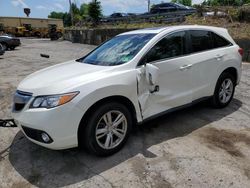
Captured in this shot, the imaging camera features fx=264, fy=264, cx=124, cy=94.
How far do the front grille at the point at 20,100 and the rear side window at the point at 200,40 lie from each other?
2.74 meters

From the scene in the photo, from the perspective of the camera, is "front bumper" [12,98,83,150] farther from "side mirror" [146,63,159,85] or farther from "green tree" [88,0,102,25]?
"green tree" [88,0,102,25]

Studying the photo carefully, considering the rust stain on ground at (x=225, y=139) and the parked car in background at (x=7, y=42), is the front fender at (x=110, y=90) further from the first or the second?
the parked car in background at (x=7, y=42)

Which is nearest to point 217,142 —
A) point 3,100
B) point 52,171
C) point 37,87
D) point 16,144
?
point 52,171

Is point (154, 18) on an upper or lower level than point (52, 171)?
upper

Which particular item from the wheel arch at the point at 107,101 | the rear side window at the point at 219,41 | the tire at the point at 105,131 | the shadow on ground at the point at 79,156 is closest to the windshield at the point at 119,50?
the wheel arch at the point at 107,101

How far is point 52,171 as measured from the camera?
3281 mm

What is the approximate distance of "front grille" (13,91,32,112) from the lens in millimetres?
3290

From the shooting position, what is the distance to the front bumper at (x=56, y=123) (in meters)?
3.02

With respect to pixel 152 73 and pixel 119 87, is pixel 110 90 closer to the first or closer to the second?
pixel 119 87

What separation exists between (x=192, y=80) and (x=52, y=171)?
2569 millimetres

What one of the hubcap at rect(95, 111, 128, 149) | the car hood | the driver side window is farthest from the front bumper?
the driver side window

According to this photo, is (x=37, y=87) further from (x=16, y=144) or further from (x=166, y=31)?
(x=166, y=31)

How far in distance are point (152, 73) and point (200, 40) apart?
5.10ft

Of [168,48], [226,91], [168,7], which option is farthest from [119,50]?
[168,7]
